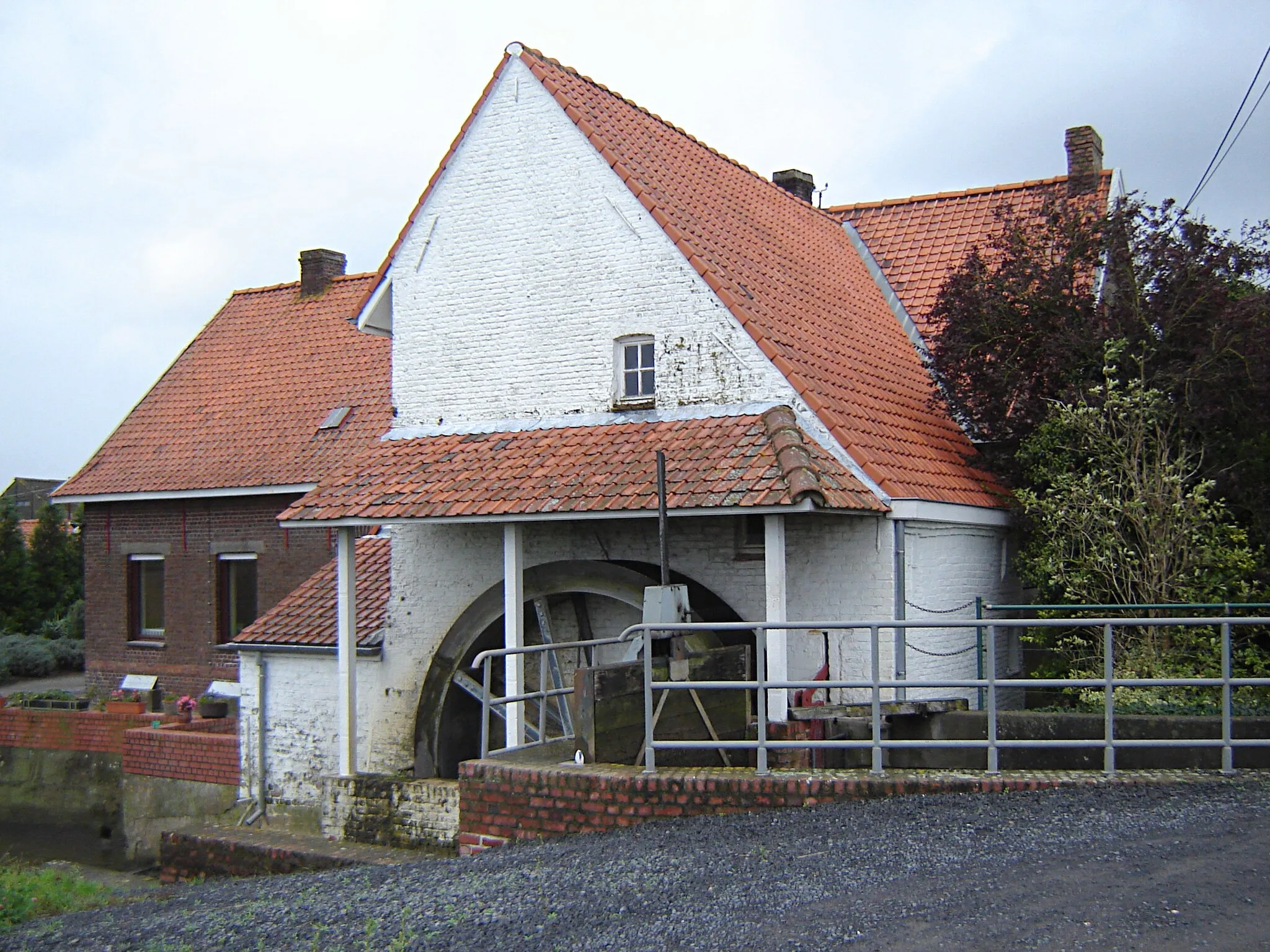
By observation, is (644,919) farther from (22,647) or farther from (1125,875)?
(22,647)

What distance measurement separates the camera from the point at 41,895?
10.6 metres

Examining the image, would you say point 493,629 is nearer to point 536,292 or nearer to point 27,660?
point 536,292

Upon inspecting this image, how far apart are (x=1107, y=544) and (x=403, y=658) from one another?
7548 millimetres

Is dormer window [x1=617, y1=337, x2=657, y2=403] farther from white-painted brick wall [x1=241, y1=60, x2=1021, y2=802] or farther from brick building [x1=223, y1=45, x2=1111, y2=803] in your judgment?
white-painted brick wall [x1=241, y1=60, x2=1021, y2=802]

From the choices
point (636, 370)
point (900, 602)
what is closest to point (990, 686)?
point (900, 602)

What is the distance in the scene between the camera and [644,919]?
268 inches

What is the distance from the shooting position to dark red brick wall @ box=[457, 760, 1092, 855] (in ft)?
28.6

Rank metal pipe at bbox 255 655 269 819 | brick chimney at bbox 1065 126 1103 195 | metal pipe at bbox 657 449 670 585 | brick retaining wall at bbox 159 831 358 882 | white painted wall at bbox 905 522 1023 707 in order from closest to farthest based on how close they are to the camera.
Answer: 1. metal pipe at bbox 657 449 670 585
2. white painted wall at bbox 905 522 1023 707
3. brick retaining wall at bbox 159 831 358 882
4. metal pipe at bbox 255 655 269 819
5. brick chimney at bbox 1065 126 1103 195

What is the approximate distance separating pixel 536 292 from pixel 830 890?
8.13m

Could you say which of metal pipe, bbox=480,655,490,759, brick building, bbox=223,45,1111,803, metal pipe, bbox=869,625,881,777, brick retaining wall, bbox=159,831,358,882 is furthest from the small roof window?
metal pipe, bbox=869,625,881,777

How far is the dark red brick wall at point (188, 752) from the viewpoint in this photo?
15.3 meters

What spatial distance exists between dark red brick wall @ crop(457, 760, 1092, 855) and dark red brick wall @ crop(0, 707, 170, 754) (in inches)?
367

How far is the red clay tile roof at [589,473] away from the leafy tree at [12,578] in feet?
62.4

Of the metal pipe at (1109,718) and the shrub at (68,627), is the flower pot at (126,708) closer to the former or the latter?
the shrub at (68,627)
